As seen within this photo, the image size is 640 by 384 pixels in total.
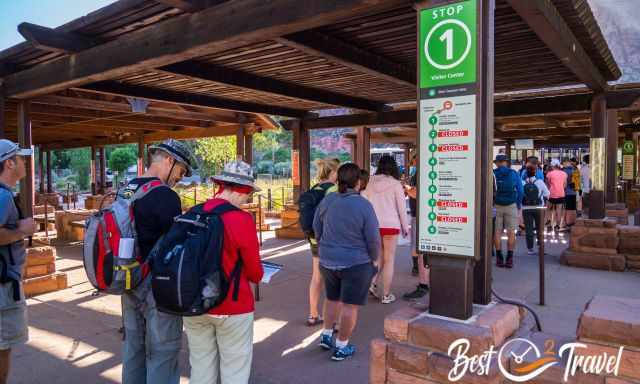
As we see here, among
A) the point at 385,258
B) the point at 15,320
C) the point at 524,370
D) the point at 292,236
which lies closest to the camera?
the point at 524,370

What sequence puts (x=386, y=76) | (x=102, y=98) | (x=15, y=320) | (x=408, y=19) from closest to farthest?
(x=15, y=320) < (x=408, y=19) < (x=386, y=76) < (x=102, y=98)

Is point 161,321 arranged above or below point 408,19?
below

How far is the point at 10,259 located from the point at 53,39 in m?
2.92

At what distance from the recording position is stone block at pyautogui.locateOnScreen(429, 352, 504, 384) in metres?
2.19

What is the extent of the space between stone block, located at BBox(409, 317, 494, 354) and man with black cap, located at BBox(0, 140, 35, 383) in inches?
93.3

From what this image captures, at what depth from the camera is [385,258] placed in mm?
5262

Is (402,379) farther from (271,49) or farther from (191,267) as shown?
(271,49)

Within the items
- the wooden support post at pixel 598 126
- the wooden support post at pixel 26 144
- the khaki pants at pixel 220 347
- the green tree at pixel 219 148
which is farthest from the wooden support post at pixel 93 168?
the khaki pants at pixel 220 347

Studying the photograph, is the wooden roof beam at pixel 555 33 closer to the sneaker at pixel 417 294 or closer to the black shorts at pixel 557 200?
the sneaker at pixel 417 294

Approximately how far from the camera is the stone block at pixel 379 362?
2537mm

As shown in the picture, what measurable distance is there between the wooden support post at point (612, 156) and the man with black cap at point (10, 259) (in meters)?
9.63

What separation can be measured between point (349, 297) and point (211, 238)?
167cm

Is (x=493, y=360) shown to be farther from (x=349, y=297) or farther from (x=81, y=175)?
(x=81, y=175)

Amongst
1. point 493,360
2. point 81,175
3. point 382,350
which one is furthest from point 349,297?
point 81,175
